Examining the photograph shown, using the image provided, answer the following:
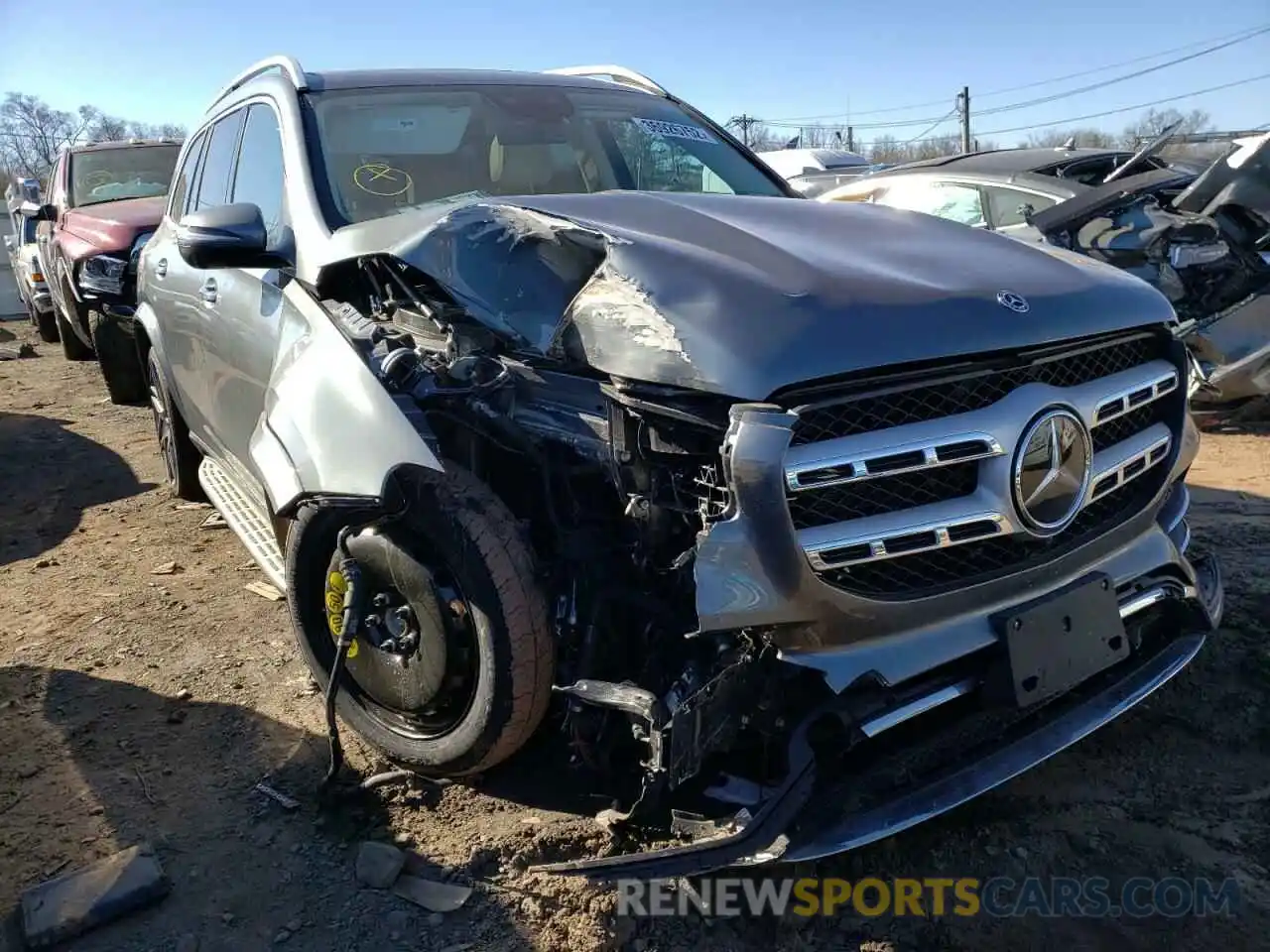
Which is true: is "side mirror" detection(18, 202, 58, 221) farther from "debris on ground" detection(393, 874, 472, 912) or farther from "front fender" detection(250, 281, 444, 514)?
"debris on ground" detection(393, 874, 472, 912)

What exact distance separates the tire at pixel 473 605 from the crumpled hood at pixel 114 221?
621 cm

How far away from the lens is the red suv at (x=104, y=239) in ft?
24.6

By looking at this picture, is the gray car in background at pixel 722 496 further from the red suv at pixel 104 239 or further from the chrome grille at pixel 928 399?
the red suv at pixel 104 239

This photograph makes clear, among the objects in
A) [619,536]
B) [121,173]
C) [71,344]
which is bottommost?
[71,344]

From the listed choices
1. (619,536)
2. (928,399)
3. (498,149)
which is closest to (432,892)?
(619,536)

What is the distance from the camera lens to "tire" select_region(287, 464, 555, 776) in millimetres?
2314

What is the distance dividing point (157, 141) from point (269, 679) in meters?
8.53

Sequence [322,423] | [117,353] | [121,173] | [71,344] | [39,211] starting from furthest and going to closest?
[71,344]
[121,173]
[39,211]
[117,353]
[322,423]

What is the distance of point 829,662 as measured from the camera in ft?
6.59

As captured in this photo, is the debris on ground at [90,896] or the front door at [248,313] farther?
the front door at [248,313]

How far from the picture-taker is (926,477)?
2.09 metres

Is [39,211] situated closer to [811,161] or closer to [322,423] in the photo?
[322,423]

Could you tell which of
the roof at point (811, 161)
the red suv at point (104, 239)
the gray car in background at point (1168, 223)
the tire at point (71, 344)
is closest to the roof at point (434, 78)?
the gray car in background at point (1168, 223)

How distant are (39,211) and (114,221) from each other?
192 centimetres
